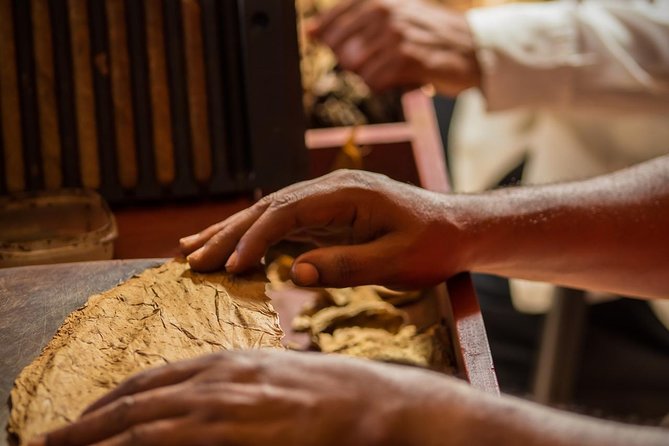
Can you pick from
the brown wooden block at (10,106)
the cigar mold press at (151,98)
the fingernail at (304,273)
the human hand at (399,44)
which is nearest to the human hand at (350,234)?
the fingernail at (304,273)

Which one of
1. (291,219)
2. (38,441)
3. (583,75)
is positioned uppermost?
(583,75)

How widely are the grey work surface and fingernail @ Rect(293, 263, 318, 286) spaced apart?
172mm

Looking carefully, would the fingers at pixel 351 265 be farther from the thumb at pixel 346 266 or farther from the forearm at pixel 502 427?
the forearm at pixel 502 427

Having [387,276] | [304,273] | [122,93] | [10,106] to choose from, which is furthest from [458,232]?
[10,106]

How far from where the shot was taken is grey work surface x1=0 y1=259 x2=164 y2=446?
2.41 ft

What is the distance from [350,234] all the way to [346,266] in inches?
2.7

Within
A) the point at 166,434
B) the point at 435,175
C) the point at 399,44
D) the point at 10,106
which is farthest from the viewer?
the point at 399,44

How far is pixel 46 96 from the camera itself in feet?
3.53

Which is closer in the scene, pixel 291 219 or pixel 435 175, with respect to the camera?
pixel 291 219

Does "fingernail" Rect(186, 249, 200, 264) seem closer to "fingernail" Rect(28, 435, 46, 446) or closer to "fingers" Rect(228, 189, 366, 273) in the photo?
"fingers" Rect(228, 189, 366, 273)

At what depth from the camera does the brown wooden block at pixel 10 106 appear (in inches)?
41.4

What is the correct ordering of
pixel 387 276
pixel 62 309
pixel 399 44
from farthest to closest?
pixel 399 44, pixel 387 276, pixel 62 309

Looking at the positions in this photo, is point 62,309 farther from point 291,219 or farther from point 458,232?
point 458,232

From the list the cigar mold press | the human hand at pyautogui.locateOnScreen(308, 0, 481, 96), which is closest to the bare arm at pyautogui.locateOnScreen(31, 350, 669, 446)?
the cigar mold press
